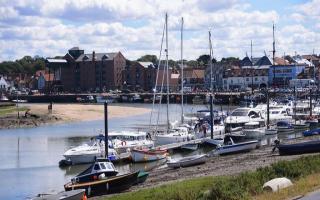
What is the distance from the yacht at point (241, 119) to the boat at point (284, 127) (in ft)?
11.2

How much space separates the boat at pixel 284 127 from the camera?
241 ft

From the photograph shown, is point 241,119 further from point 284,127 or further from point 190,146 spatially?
point 190,146

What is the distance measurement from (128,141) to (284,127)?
24102 millimetres

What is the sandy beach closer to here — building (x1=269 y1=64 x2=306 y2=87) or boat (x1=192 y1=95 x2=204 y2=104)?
boat (x1=192 y1=95 x2=204 y2=104)

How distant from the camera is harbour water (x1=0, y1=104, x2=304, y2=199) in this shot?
41103mm

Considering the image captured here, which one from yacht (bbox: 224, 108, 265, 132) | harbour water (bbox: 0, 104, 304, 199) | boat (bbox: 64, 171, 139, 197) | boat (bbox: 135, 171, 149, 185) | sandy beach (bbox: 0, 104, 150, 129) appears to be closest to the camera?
boat (bbox: 64, 171, 139, 197)

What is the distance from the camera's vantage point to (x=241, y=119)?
77000mm

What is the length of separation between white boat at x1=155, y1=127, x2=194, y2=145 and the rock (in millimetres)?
36451

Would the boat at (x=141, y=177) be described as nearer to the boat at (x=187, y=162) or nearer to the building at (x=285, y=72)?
the boat at (x=187, y=162)

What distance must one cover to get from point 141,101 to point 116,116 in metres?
69.4

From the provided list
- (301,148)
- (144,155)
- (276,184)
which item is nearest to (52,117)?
(144,155)

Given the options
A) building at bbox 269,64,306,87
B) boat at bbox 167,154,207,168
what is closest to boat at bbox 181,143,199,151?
boat at bbox 167,154,207,168

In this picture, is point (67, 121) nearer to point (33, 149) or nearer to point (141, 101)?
point (33, 149)

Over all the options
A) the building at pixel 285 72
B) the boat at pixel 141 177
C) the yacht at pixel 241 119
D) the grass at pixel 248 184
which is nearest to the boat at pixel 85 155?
the boat at pixel 141 177
